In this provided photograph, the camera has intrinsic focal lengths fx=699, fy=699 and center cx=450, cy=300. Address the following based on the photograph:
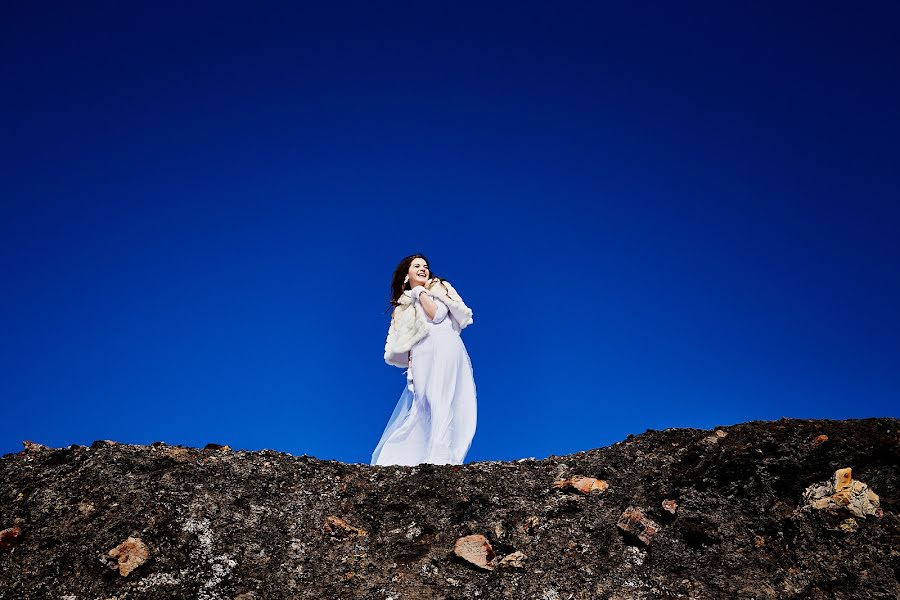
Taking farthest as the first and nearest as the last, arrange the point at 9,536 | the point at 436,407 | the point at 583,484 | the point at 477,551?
the point at 436,407 < the point at 583,484 < the point at 9,536 < the point at 477,551

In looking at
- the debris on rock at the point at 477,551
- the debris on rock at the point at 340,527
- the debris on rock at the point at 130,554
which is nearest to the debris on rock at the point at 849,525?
the debris on rock at the point at 477,551

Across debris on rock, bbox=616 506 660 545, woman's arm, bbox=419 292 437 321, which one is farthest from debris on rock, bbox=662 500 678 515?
woman's arm, bbox=419 292 437 321

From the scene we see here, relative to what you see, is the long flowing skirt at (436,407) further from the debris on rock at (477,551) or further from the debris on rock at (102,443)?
the debris on rock at (477,551)

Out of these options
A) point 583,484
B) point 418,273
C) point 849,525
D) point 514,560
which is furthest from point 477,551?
point 418,273

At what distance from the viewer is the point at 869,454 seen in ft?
18.9

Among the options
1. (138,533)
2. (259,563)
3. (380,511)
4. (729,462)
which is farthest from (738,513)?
(138,533)

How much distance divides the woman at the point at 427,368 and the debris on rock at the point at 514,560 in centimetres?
490

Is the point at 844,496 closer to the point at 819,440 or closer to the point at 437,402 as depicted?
the point at 819,440

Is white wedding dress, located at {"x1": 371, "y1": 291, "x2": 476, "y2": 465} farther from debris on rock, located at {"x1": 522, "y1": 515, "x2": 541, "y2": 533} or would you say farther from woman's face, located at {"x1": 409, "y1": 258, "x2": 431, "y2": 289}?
debris on rock, located at {"x1": 522, "y1": 515, "x2": 541, "y2": 533}

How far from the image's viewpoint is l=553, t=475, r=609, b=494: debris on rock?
20.3 feet

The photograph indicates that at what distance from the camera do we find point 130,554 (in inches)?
205

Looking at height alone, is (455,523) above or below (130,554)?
above

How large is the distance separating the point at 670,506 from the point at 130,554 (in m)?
4.20

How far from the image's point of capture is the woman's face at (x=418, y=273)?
10.8 metres
